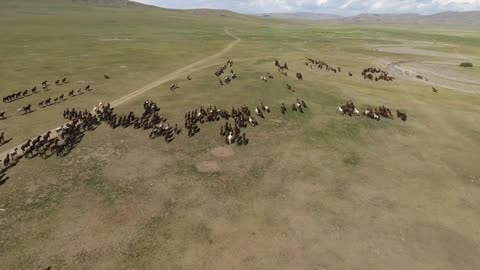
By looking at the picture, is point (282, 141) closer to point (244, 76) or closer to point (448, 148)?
point (448, 148)

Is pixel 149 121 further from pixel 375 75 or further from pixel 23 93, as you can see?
pixel 375 75

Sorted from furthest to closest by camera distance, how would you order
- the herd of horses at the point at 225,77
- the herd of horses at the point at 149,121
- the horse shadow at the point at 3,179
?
the herd of horses at the point at 225,77 < the herd of horses at the point at 149,121 < the horse shadow at the point at 3,179

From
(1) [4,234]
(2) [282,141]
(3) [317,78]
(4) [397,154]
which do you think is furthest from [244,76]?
(1) [4,234]

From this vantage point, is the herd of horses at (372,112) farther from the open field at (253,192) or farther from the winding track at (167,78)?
the winding track at (167,78)

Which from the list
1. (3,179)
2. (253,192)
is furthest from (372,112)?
(3,179)

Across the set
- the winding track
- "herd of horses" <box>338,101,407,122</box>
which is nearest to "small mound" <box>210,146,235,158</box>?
the winding track

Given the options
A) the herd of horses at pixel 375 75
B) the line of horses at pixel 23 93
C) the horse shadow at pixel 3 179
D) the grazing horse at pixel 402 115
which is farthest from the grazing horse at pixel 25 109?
the herd of horses at pixel 375 75
